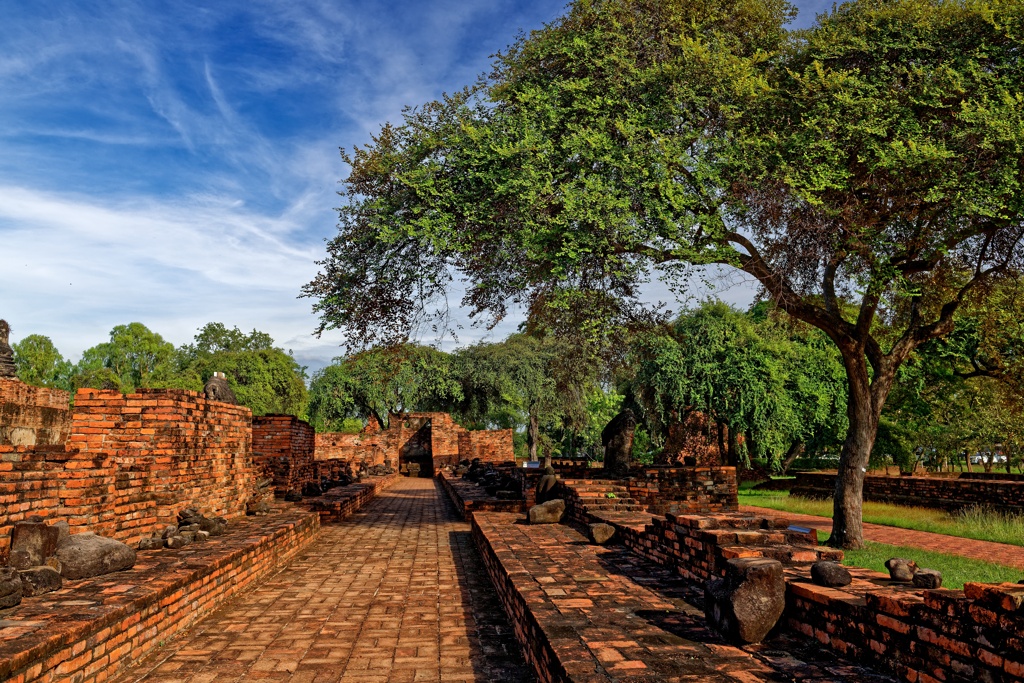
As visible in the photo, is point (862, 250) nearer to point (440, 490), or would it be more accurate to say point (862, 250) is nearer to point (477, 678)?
point (477, 678)

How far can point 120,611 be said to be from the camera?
444 centimetres

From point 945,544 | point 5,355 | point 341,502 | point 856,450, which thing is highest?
point 5,355

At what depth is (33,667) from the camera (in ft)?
11.5

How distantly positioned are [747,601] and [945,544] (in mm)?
9446

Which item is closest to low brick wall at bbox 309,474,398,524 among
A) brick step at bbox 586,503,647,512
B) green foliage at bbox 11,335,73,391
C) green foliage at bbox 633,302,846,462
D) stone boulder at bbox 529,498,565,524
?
stone boulder at bbox 529,498,565,524

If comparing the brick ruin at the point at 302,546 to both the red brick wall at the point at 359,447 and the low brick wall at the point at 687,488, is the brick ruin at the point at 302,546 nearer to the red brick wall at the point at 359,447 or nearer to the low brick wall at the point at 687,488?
the low brick wall at the point at 687,488

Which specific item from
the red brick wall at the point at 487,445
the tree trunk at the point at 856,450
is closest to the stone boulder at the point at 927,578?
the tree trunk at the point at 856,450

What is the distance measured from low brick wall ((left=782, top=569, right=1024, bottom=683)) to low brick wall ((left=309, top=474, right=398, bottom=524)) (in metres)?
10.4

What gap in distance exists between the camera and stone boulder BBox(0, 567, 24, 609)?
434cm

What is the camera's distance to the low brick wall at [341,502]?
1305cm

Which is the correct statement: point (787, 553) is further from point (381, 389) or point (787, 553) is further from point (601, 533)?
point (381, 389)

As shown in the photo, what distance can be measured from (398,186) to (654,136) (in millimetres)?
4970

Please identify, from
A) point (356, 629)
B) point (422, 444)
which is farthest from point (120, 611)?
point (422, 444)

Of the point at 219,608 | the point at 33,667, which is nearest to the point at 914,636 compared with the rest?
the point at 33,667
